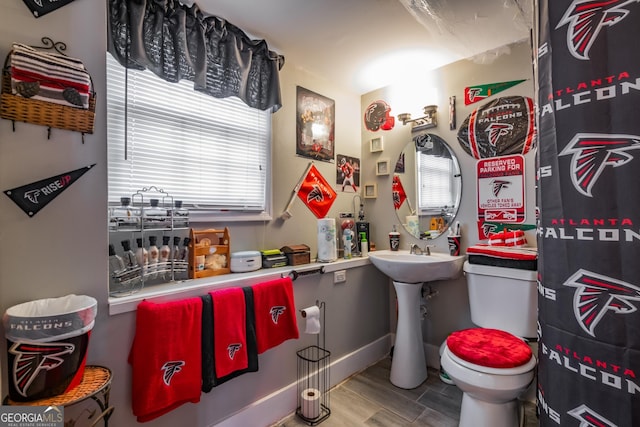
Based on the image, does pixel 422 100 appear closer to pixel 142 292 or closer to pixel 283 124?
pixel 283 124

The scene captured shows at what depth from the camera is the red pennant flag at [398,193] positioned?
2501 mm

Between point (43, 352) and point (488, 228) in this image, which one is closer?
point (43, 352)

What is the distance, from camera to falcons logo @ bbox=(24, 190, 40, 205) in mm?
1004

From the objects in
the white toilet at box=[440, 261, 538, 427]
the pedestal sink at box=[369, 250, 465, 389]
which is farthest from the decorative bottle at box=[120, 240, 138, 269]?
the white toilet at box=[440, 261, 538, 427]

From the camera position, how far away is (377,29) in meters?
1.80

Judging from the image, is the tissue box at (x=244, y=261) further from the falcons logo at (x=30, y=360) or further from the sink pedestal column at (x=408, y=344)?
the sink pedestal column at (x=408, y=344)

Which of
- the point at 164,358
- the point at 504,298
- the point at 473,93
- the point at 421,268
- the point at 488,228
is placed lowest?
the point at 164,358

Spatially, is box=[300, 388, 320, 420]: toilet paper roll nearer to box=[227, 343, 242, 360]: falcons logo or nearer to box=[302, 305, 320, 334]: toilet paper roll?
box=[302, 305, 320, 334]: toilet paper roll

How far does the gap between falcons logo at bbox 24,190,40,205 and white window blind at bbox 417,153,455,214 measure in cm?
231

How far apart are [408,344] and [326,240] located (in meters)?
0.94

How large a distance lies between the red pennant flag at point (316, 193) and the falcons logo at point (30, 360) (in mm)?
1601
